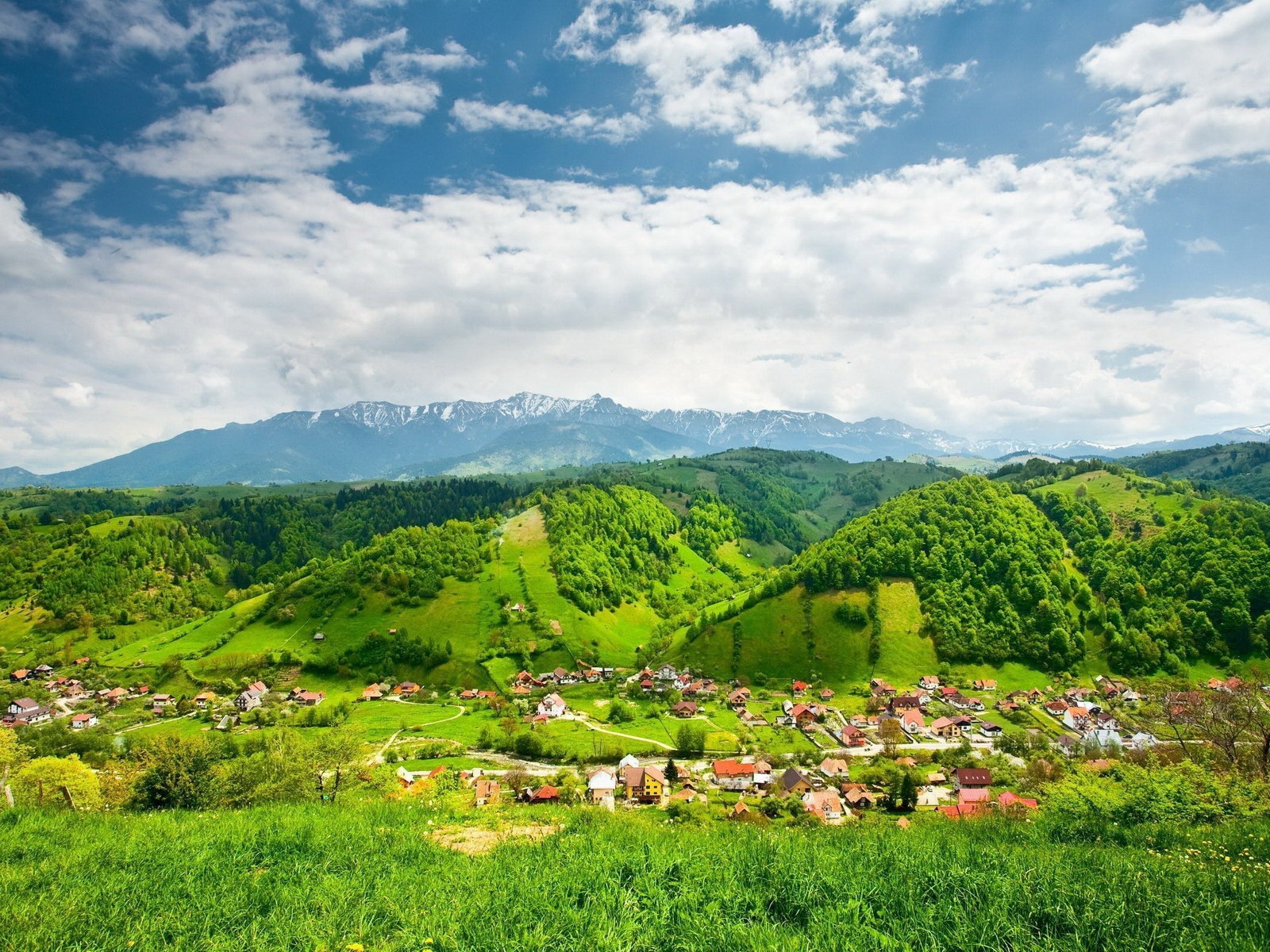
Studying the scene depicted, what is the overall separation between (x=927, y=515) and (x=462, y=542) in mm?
124038

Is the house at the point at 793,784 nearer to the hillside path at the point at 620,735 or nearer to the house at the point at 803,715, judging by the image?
the hillside path at the point at 620,735

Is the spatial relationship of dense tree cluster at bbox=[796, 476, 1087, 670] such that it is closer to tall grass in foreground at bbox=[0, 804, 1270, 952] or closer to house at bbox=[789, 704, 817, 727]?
house at bbox=[789, 704, 817, 727]

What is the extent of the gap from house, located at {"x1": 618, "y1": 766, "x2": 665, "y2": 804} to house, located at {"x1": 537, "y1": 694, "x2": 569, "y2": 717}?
35.2 meters

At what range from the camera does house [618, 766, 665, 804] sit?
196 feet

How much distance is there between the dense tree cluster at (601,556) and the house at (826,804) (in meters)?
Result: 95.9

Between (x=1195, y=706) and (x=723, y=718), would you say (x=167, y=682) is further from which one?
(x=1195, y=706)

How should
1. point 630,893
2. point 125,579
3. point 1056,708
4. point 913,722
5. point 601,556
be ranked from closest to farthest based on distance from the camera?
point 630,893, point 913,722, point 1056,708, point 125,579, point 601,556

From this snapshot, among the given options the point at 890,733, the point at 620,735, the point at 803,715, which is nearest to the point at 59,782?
the point at 620,735

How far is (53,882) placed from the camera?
35.7ft

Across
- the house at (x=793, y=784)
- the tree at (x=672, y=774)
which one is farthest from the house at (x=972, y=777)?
the tree at (x=672, y=774)

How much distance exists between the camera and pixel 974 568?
12519cm

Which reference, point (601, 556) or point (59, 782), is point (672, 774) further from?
point (601, 556)

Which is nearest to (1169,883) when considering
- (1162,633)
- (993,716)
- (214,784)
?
(214,784)

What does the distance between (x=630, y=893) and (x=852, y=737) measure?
8372 centimetres
